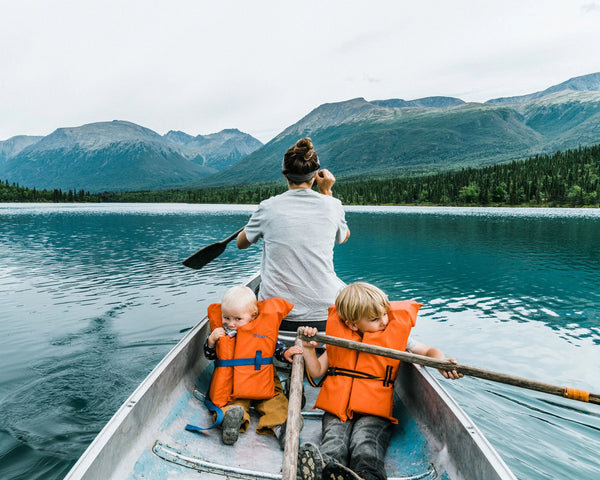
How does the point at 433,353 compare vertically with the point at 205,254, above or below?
below

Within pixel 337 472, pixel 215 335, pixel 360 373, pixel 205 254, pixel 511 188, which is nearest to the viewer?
pixel 337 472

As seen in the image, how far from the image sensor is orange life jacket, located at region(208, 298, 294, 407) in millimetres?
4117

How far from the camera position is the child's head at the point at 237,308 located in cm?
425

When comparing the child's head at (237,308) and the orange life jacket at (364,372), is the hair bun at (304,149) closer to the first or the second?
the child's head at (237,308)

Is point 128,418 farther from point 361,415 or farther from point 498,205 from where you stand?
point 498,205

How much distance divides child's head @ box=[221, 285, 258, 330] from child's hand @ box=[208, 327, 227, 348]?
118 millimetres

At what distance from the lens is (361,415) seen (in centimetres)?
378

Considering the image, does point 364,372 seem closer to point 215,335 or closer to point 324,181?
point 215,335

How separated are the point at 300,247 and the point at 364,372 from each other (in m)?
1.46

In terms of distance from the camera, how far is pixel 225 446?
3.84 meters

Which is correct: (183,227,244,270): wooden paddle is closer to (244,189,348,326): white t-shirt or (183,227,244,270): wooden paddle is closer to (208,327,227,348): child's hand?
(244,189,348,326): white t-shirt

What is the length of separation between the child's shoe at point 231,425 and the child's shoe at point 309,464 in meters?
0.99

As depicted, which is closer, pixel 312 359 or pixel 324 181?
pixel 312 359

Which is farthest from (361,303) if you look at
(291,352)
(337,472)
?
(337,472)
